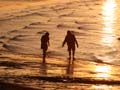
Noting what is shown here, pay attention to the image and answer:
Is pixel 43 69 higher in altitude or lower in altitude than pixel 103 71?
higher

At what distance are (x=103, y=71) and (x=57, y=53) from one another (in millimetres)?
4272

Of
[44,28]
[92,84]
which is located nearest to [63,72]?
[92,84]

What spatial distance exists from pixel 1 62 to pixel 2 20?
53.3ft

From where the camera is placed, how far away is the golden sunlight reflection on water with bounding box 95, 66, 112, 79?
15336 millimetres

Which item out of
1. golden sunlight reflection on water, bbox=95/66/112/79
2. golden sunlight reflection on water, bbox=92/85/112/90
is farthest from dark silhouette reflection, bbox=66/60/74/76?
golden sunlight reflection on water, bbox=92/85/112/90

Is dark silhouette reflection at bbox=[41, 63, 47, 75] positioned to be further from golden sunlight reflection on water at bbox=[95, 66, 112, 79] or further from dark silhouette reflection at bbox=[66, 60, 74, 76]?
golden sunlight reflection on water at bbox=[95, 66, 112, 79]

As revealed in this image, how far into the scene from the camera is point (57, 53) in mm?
20016

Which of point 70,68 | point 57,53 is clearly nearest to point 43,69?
point 70,68

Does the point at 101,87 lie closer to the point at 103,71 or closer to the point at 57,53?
the point at 103,71

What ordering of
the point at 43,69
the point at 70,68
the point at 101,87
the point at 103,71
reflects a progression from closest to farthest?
1. the point at 101,87
2. the point at 43,69
3. the point at 103,71
4. the point at 70,68

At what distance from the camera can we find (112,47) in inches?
866

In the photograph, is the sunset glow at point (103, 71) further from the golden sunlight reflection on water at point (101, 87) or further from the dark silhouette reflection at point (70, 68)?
the golden sunlight reflection on water at point (101, 87)

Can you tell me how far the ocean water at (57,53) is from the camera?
578 inches

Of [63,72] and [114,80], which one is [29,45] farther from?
→ [114,80]
